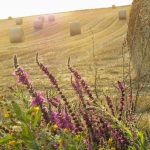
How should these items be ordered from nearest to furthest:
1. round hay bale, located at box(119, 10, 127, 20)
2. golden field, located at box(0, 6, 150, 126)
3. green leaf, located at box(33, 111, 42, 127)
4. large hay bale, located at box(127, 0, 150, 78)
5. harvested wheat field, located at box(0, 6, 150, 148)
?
1. green leaf, located at box(33, 111, 42, 127)
2. large hay bale, located at box(127, 0, 150, 78)
3. harvested wheat field, located at box(0, 6, 150, 148)
4. golden field, located at box(0, 6, 150, 126)
5. round hay bale, located at box(119, 10, 127, 20)

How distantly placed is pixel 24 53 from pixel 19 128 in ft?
51.7

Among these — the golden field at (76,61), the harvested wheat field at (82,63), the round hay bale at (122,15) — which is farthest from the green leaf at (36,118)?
the round hay bale at (122,15)

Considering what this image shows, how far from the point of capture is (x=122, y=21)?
2470 cm

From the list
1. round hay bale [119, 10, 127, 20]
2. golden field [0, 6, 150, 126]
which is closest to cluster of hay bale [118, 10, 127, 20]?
round hay bale [119, 10, 127, 20]

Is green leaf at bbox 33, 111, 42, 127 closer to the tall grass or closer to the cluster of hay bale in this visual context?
the tall grass

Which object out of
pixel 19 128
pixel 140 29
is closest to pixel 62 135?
pixel 19 128

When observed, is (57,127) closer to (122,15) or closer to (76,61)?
(76,61)

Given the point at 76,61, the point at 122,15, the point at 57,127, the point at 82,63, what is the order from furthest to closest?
the point at 122,15, the point at 76,61, the point at 82,63, the point at 57,127

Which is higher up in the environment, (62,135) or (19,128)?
(19,128)

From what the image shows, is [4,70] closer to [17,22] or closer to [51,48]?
[51,48]

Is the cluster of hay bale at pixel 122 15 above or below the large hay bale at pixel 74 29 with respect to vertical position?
above

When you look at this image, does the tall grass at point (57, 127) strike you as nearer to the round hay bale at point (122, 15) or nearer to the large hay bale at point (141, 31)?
the large hay bale at point (141, 31)

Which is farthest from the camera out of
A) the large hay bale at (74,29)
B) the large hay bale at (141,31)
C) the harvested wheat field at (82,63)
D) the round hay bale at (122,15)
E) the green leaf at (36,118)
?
the round hay bale at (122,15)

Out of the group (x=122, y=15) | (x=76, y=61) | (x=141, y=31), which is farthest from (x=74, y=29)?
(x=141, y=31)
